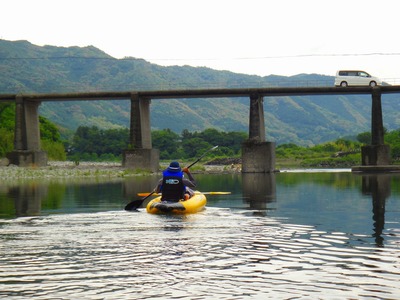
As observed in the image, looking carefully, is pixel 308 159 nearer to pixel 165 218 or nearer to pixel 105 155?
pixel 105 155

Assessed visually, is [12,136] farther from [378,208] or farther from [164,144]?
[378,208]

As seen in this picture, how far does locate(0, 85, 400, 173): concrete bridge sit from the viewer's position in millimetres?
71688

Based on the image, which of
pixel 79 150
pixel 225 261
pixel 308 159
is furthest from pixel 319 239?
pixel 79 150

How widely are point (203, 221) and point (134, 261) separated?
8.42 m

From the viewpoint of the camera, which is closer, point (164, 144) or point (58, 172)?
point (58, 172)

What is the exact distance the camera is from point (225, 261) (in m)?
15.1

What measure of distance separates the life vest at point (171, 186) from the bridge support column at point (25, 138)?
54558 mm

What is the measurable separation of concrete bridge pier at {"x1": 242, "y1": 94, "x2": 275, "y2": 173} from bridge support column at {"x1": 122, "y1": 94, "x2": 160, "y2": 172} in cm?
942

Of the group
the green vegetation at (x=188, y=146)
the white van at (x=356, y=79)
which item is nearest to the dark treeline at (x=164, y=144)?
the green vegetation at (x=188, y=146)

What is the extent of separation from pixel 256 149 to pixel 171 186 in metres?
46.5

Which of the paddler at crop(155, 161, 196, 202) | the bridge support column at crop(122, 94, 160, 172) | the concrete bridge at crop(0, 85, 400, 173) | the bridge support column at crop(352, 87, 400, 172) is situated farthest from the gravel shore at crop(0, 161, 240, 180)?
the paddler at crop(155, 161, 196, 202)

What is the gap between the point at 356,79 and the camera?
74.8 m

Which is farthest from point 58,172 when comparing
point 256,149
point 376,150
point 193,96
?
point 376,150

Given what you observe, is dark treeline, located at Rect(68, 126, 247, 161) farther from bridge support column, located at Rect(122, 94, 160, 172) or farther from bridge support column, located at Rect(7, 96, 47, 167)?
bridge support column, located at Rect(122, 94, 160, 172)
